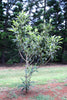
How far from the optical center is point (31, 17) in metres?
17.6

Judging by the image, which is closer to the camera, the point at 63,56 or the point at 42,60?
the point at 42,60

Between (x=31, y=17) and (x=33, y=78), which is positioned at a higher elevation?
(x=31, y=17)

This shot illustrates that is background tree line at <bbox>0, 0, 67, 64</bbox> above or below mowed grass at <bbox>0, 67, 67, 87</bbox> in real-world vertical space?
above

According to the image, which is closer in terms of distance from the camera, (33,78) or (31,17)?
(33,78)

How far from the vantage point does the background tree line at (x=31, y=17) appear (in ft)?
51.8

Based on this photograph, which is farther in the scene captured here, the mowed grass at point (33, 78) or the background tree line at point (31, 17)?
the background tree line at point (31, 17)

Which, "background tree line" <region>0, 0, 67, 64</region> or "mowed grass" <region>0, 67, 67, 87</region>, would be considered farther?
"background tree line" <region>0, 0, 67, 64</region>

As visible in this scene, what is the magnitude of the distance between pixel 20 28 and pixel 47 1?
16340mm

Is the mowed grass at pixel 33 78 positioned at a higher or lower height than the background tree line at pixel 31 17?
lower

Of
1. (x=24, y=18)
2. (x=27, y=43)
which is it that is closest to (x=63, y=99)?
(x=27, y=43)

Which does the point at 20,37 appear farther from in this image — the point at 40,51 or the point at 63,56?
the point at 63,56

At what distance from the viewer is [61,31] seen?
18.8 meters

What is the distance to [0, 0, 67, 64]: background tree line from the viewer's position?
15.8 meters

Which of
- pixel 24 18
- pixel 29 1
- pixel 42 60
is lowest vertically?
pixel 42 60
